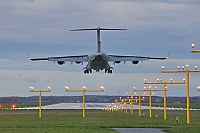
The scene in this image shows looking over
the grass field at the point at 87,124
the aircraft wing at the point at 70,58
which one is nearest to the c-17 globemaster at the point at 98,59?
the aircraft wing at the point at 70,58

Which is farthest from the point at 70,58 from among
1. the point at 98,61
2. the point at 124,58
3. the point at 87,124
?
the point at 87,124

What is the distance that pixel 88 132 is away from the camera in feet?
177

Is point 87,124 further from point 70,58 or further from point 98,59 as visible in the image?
point 70,58

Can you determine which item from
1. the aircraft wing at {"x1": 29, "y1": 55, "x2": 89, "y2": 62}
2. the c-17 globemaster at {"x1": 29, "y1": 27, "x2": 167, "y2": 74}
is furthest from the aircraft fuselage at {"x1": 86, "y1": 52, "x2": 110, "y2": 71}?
the aircraft wing at {"x1": 29, "y1": 55, "x2": 89, "y2": 62}

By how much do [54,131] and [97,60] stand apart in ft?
62.1

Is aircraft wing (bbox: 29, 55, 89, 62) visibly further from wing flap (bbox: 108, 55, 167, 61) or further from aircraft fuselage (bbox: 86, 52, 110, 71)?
aircraft fuselage (bbox: 86, 52, 110, 71)

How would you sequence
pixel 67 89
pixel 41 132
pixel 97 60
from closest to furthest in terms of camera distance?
pixel 41 132 < pixel 97 60 < pixel 67 89

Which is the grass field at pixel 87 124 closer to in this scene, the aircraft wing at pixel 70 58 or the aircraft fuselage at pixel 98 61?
the aircraft fuselage at pixel 98 61

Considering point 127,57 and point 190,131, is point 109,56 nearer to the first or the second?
point 127,57

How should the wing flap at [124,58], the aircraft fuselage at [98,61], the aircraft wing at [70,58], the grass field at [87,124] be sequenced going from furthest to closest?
the aircraft wing at [70,58] → the wing flap at [124,58] → the aircraft fuselage at [98,61] → the grass field at [87,124]

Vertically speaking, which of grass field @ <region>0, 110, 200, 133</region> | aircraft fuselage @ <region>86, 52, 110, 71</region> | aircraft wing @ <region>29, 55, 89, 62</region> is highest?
aircraft wing @ <region>29, 55, 89, 62</region>

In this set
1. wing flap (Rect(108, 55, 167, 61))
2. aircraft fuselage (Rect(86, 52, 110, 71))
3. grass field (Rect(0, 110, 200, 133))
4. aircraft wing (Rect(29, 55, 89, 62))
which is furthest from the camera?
aircraft wing (Rect(29, 55, 89, 62))

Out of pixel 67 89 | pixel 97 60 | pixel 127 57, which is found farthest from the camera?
pixel 67 89

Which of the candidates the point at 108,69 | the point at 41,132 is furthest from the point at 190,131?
the point at 108,69
